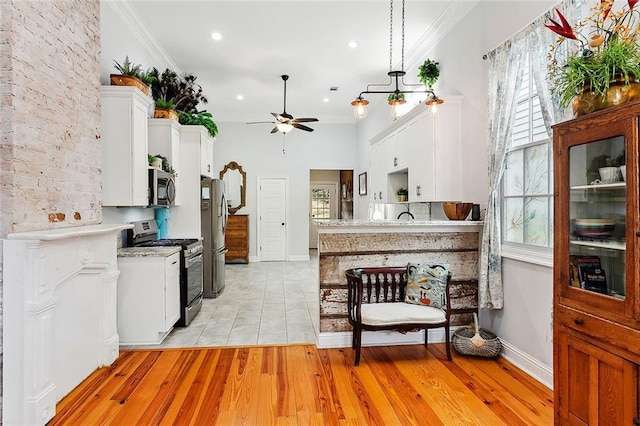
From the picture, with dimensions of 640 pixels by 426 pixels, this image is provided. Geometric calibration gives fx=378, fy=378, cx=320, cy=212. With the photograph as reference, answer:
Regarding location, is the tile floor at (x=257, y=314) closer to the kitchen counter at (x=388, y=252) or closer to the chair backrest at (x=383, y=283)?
the kitchen counter at (x=388, y=252)

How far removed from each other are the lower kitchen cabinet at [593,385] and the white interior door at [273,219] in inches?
284

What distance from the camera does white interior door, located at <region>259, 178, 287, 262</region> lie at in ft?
29.0

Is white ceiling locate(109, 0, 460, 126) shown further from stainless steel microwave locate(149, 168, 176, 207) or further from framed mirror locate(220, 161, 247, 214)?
framed mirror locate(220, 161, 247, 214)

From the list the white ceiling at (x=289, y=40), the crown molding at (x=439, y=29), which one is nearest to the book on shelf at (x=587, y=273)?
the crown molding at (x=439, y=29)

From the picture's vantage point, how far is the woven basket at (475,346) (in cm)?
316

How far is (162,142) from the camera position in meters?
4.46

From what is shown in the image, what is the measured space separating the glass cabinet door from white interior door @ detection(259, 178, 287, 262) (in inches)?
288

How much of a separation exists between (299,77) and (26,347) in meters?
5.10

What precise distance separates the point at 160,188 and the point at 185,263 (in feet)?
2.80

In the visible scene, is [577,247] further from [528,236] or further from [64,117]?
[64,117]

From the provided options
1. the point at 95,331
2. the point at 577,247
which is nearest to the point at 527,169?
the point at 577,247

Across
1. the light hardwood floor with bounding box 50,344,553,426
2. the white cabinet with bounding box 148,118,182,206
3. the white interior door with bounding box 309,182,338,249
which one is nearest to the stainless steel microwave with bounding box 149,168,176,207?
the white cabinet with bounding box 148,118,182,206

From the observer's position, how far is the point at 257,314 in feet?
14.9

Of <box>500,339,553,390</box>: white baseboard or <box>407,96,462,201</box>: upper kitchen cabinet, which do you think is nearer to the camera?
<box>500,339,553,390</box>: white baseboard
